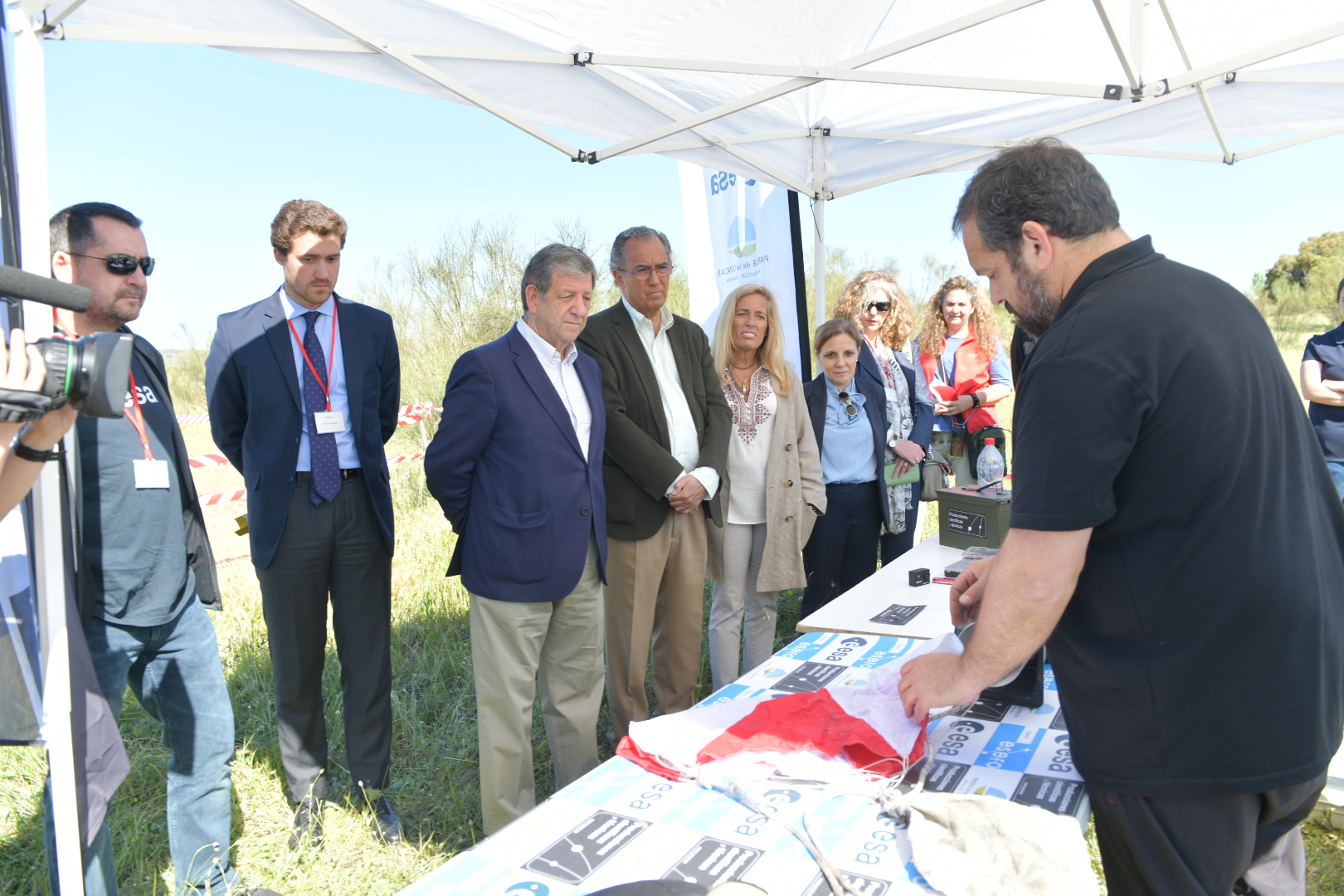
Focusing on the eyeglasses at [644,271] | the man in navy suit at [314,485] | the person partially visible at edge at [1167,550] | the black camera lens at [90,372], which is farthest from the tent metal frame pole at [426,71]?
the person partially visible at edge at [1167,550]

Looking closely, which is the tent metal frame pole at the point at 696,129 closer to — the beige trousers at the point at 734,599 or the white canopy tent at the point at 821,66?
the white canopy tent at the point at 821,66

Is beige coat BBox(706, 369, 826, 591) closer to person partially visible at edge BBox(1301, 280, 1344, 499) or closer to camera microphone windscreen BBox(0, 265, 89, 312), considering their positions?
camera microphone windscreen BBox(0, 265, 89, 312)

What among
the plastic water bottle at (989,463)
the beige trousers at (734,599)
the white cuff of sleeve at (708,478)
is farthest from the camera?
the plastic water bottle at (989,463)

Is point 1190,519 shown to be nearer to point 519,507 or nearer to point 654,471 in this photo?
point 519,507

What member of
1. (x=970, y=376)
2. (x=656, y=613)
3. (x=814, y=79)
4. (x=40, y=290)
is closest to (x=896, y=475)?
(x=970, y=376)

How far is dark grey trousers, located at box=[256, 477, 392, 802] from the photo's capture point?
2545 mm

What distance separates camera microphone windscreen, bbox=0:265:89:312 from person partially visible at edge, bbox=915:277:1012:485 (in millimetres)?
3959

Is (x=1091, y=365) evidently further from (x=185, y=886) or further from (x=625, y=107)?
(x=625, y=107)

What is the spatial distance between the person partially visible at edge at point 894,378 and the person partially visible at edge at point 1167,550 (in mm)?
2592

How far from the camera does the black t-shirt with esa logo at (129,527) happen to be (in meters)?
1.99

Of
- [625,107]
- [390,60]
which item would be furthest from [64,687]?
[625,107]

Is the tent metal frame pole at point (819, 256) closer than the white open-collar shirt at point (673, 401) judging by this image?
No

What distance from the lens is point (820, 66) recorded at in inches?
132

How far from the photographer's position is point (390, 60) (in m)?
3.01
